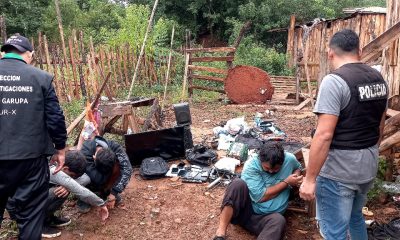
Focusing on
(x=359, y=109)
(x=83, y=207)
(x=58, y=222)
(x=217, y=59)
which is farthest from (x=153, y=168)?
(x=217, y=59)

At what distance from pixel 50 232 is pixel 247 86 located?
7492 millimetres

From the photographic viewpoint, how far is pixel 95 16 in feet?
76.6

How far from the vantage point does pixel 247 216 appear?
375cm

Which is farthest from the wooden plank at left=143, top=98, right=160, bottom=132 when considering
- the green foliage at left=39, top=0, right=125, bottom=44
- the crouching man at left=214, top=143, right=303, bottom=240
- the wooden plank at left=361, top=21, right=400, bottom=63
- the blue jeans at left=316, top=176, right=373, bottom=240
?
the green foliage at left=39, top=0, right=125, bottom=44

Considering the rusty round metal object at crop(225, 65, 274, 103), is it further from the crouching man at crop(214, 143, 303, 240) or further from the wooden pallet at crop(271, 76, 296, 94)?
the crouching man at crop(214, 143, 303, 240)

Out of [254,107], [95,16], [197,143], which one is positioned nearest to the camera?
[197,143]

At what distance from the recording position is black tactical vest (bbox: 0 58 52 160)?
9.73 ft

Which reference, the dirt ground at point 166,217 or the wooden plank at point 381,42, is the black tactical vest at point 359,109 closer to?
the wooden plank at point 381,42

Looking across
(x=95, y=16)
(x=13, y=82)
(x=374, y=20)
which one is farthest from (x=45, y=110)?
(x=95, y=16)

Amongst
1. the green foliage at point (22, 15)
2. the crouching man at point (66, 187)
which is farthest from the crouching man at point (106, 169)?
the green foliage at point (22, 15)

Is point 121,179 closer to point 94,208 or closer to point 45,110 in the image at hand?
point 94,208

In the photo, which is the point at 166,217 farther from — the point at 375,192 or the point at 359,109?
the point at 359,109

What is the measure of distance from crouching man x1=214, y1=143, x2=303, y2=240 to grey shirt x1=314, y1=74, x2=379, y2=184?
3.70 ft

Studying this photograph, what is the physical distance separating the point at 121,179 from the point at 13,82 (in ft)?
5.72
